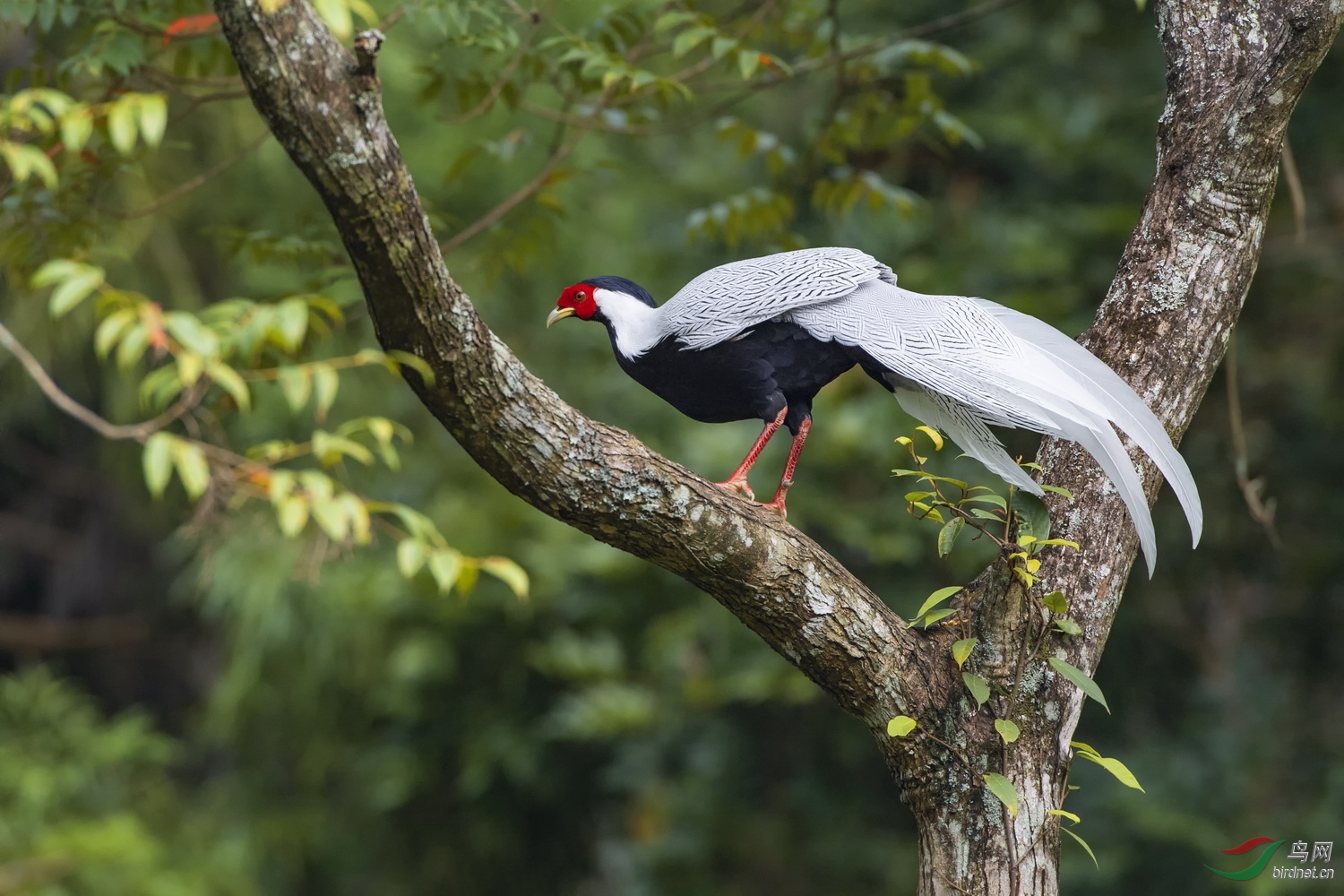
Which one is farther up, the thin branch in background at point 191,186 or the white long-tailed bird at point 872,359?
the thin branch in background at point 191,186

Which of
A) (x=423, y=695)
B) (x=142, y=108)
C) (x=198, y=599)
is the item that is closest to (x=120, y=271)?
(x=198, y=599)

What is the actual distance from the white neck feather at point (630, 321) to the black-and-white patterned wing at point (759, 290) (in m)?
0.05

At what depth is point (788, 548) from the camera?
7.43ft

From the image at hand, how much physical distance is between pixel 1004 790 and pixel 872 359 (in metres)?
0.82

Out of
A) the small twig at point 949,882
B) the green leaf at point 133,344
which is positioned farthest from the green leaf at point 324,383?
the small twig at point 949,882

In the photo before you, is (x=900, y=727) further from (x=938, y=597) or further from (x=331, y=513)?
(x=331, y=513)

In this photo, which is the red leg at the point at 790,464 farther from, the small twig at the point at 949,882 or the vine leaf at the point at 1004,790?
the small twig at the point at 949,882

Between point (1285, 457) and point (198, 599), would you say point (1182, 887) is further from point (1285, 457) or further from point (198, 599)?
point (198, 599)

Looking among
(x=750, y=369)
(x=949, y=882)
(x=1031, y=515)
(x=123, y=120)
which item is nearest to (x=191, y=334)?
(x=123, y=120)

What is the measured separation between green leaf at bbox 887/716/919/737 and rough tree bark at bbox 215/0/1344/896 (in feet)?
0.20

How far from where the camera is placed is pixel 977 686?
7.25 ft

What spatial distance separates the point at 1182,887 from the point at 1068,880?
47cm

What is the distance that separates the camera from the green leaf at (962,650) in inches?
86.3

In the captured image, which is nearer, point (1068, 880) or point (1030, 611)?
point (1030, 611)
